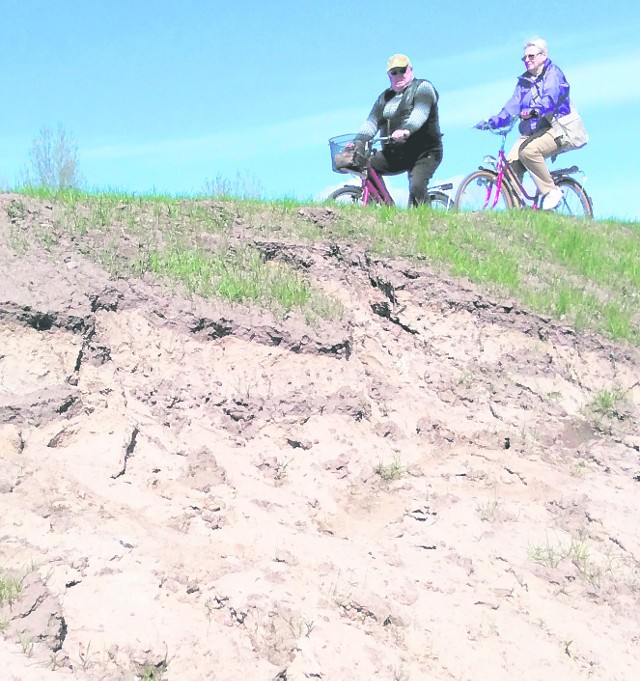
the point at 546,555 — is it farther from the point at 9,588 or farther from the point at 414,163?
the point at 414,163

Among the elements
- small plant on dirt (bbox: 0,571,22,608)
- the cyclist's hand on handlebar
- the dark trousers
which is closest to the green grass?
the dark trousers

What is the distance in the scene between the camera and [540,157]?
10.4 m

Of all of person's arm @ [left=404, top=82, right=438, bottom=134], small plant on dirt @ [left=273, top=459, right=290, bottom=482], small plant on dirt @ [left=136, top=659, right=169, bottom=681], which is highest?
person's arm @ [left=404, top=82, right=438, bottom=134]

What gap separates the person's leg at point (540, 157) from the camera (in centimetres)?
1031

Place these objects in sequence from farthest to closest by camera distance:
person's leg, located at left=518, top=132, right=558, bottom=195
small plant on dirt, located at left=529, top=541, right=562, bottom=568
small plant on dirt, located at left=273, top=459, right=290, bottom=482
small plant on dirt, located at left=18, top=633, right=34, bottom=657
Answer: person's leg, located at left=518, top=132, right=558, bottom=195 → small plant on dirt, located at left=273, top=459, right=290, bottom=482 → small plant on dirt, located at left=529, top=541, right=562, bottom=568 → small plant on dirt, located at left=18, top=633, right=34, bottom=657

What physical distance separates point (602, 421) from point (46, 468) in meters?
4.08

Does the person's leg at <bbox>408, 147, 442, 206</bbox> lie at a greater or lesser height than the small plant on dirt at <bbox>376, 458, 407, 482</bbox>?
greater

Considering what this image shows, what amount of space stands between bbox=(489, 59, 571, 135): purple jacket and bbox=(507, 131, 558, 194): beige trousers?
230mm

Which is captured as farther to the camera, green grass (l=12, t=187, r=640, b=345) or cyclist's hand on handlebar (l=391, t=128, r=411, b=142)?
cyclist's hand on handlebar (l=391, t=128, r=411, b=142)

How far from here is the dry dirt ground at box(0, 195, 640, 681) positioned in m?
3.69

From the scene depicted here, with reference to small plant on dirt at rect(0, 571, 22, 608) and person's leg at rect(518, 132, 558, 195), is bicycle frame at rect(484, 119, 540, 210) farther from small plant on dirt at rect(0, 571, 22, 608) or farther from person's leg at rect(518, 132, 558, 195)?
small plant on dirt at rect(0, 571, 22, 608)

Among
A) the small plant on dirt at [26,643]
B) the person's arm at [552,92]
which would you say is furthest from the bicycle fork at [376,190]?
the small plant on dirt at [26,643]

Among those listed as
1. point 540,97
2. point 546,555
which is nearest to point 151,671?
point 546,555

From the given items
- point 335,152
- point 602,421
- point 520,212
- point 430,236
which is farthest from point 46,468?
point 520,212
